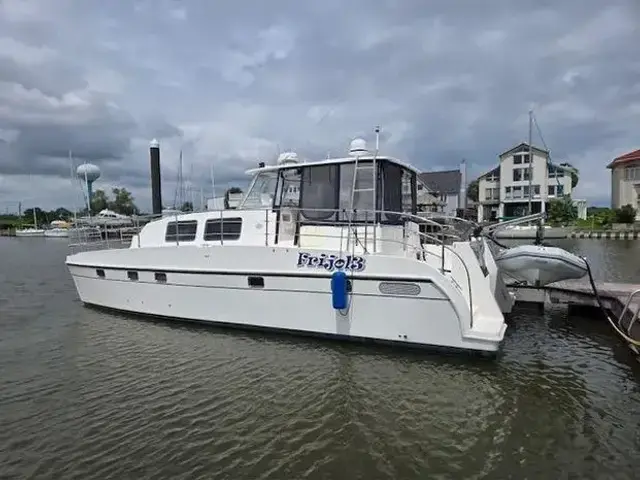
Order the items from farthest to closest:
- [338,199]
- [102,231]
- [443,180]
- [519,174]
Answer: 1. [519,174]
2. [443,180]
3. [102,231]
4. [338,199]

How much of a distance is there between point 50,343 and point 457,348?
24.7 ft

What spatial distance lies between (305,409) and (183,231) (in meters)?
5.73

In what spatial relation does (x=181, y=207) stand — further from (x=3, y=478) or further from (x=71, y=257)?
(x=3, y=478)

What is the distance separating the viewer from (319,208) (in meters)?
9.30

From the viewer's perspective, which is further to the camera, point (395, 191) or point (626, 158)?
point (626, 158)

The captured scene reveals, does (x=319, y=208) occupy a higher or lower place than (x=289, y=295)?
higher

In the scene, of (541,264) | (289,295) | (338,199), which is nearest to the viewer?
(289,295)

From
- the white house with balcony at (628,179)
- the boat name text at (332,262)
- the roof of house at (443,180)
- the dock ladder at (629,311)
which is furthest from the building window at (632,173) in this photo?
the boat name text at (332,262)

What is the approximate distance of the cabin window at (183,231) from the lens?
33.3 feet

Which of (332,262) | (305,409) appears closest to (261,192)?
(332,262)

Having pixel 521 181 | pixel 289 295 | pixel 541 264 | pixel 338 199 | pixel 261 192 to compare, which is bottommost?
pixel 289 295

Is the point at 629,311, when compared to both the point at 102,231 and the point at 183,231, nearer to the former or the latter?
the point at 183,231

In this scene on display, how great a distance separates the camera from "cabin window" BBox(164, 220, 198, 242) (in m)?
10.1

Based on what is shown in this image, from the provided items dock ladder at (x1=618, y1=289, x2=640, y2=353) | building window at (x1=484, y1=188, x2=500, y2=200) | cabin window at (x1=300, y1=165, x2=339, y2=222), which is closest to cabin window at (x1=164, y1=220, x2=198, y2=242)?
cabin window at (x1=300, y1=165, x2=339, y2=222)
